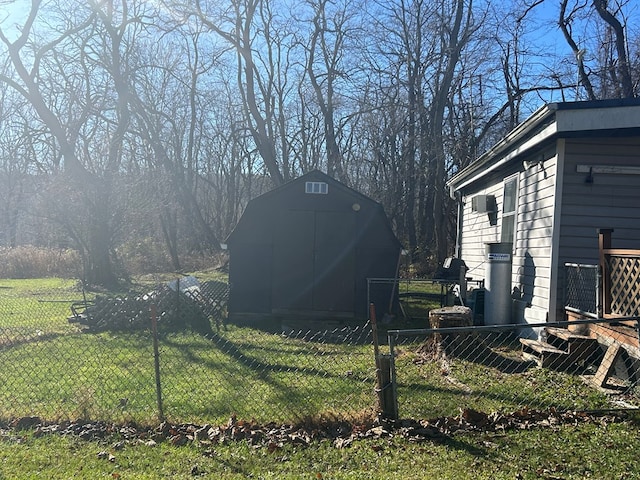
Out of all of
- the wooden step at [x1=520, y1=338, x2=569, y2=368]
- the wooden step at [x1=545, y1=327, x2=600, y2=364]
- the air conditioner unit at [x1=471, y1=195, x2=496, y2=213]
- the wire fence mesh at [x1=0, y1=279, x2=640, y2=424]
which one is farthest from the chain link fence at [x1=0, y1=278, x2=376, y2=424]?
the air conditioner unit at [x1=471, y1=195, x2=496, y2=213]

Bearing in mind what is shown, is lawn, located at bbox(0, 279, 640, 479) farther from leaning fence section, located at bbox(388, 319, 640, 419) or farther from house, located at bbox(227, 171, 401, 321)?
house, located at bbox(227, 171, 401, 321)

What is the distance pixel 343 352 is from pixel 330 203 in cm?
462

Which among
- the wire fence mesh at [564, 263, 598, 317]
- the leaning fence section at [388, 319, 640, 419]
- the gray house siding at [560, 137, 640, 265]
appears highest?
the gray house siding at [560, 137, 640, 265]

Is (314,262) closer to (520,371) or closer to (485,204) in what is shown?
(485,204)

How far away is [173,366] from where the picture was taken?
7.78 m

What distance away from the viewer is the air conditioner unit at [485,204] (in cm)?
1140

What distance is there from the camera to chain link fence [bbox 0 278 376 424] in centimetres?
551

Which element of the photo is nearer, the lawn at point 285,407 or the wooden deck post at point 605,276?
the lawn at point 285,407

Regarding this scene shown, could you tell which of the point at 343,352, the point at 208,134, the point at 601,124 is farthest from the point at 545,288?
the point at 208,134

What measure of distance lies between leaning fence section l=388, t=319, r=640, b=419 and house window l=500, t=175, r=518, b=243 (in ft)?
7.82

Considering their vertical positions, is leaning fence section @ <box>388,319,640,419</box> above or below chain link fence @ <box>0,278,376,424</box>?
above

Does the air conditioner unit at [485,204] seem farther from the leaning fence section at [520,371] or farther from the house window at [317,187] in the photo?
the leaning fence section at [520,371]

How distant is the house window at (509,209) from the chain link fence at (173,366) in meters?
3.51

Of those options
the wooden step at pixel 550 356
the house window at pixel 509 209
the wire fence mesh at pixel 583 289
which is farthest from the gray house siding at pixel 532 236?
the wooden step at pixel 550 356
